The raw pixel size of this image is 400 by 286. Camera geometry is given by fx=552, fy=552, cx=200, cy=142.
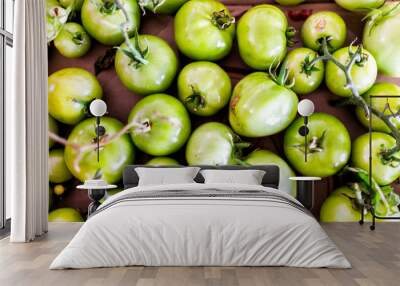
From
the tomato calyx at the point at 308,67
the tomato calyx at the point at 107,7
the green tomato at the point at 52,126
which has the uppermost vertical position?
the tomato calyx at the point at 107,7

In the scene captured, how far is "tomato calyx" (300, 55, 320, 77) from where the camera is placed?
15.6ft

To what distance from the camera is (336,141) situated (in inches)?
184

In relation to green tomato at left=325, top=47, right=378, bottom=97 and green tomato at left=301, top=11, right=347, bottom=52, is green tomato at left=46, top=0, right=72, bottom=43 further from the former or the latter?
green tomato at left=325, top=47, right=378, bottom=97

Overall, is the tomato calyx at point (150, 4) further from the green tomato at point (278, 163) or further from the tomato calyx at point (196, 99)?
the green tomato at point (278, 163)

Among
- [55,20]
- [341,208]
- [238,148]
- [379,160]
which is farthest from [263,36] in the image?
[55,20]

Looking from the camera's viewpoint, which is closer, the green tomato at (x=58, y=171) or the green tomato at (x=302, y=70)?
the green tomato at (x=302, y=70)

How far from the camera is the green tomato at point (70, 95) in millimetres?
4840

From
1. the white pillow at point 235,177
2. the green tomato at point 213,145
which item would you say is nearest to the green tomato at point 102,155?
the green tomato at point 213,145

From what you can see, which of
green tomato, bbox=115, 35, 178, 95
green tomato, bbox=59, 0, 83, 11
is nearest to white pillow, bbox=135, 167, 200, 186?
green tomato, bbox=115, 35, 178, 95

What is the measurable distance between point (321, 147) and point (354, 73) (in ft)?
2.37

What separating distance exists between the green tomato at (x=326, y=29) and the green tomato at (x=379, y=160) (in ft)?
2.86

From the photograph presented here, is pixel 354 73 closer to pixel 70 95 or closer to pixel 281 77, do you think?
pixel 281 77

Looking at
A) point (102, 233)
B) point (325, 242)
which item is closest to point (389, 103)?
point (325, 242)

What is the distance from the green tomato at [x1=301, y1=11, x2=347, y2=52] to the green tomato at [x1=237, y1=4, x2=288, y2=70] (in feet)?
0.83
